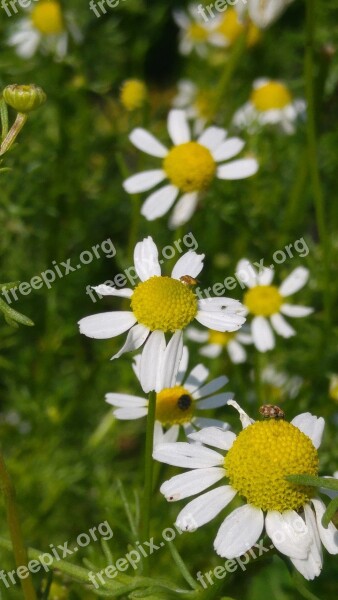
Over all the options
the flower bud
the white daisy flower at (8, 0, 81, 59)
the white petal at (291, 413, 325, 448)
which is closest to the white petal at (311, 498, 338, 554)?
the white petal at (291, 413, 325, 448)

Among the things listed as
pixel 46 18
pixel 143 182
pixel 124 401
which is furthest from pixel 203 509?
pixel 46 18

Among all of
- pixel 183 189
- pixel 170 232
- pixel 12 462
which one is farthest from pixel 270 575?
pixel 170 232

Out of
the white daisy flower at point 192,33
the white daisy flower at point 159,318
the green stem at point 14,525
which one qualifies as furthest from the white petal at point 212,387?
the white daisy flower at point 192,33

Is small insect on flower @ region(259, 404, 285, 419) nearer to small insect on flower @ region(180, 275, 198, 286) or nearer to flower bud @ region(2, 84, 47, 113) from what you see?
small insect on flower @ region(180, 275, 198, 286)

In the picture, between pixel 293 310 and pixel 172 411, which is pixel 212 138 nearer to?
pixel 293 310

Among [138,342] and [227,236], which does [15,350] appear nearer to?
[227,236]

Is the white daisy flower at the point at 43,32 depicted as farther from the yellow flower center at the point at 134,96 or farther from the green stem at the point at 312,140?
the green stem at the point at 312,140
